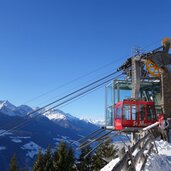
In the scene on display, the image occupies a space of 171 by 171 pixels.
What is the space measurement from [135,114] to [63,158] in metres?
30.4

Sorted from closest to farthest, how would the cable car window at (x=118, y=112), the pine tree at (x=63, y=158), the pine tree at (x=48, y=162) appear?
the cable car window at (x=118, y=112) < the pine tree at (x=63, y=158) < the pine tree at (x=48, y=162)

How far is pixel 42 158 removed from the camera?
54250 millimetres

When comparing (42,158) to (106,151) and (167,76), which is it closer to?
(106,151)

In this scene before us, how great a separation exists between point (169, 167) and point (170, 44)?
75.8ft

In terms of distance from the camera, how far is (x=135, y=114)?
25.1 meters

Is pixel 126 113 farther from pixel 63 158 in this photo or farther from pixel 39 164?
pixel 39 164

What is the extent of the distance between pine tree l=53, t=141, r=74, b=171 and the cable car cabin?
2917 centimetres

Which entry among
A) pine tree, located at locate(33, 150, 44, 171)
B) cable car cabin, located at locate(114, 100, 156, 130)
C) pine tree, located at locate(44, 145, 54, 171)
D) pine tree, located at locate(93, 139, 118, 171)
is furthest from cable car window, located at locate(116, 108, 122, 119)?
pine tree, located at locate(33, 150, 44, 171)

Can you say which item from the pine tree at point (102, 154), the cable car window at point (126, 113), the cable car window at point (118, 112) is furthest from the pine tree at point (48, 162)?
the cable car window at point (126, 113)

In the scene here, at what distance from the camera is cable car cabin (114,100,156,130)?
24.9 m

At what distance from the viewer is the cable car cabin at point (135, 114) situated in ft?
81.7

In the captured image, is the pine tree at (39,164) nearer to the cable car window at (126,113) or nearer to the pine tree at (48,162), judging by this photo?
the pine tree at (48,162)

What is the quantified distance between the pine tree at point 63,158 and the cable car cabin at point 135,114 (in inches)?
1148

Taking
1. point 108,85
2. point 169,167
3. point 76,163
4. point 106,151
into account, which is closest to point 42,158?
point 76,163
